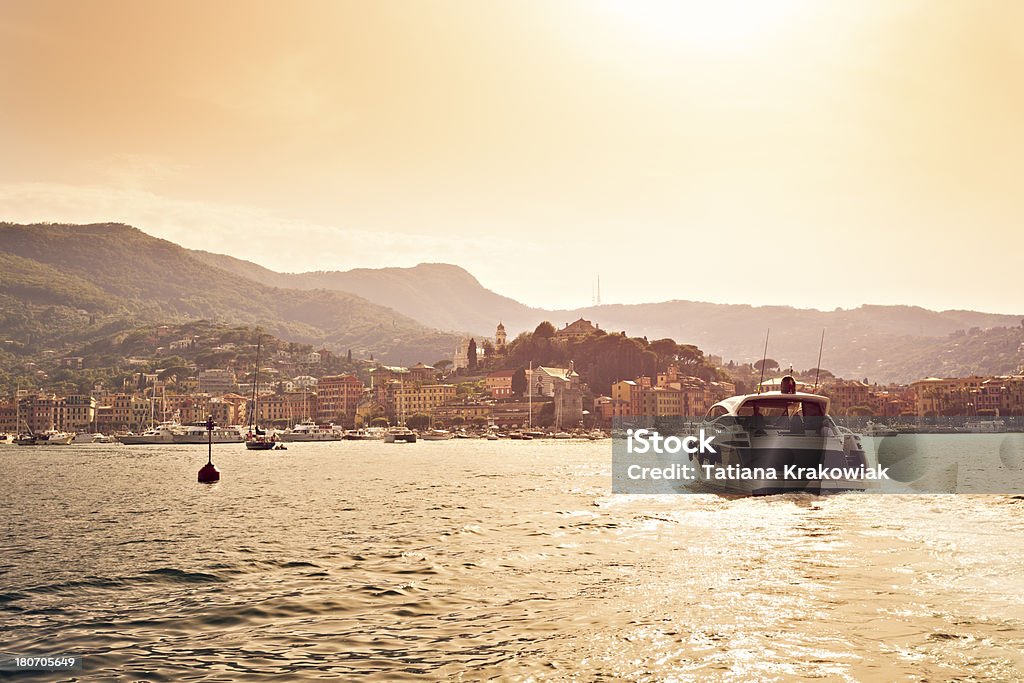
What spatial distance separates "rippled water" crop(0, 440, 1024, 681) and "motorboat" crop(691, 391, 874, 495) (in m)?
3.75

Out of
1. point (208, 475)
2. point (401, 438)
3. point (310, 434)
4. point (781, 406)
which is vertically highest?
point (781, 406)

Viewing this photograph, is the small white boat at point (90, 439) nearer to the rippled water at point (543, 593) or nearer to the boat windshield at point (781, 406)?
the rippled water at point (543, 593)

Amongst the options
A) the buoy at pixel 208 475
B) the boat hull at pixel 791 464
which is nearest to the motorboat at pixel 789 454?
the boat hull at pixel 791 464

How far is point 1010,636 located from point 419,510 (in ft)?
88.2

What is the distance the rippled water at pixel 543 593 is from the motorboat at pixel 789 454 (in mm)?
3746

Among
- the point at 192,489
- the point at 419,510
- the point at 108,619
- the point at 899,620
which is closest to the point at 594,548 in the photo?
the point at 899,620

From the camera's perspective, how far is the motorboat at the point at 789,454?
37281 mm

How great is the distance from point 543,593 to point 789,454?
24209 millimetres

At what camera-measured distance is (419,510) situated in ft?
118

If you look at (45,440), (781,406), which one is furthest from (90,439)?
(781,406)

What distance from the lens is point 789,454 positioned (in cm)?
3734

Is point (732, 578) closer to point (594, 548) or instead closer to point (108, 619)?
point (594, 548)

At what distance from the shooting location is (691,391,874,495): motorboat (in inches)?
1468

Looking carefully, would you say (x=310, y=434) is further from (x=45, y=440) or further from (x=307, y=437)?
(x=45, y=440)
